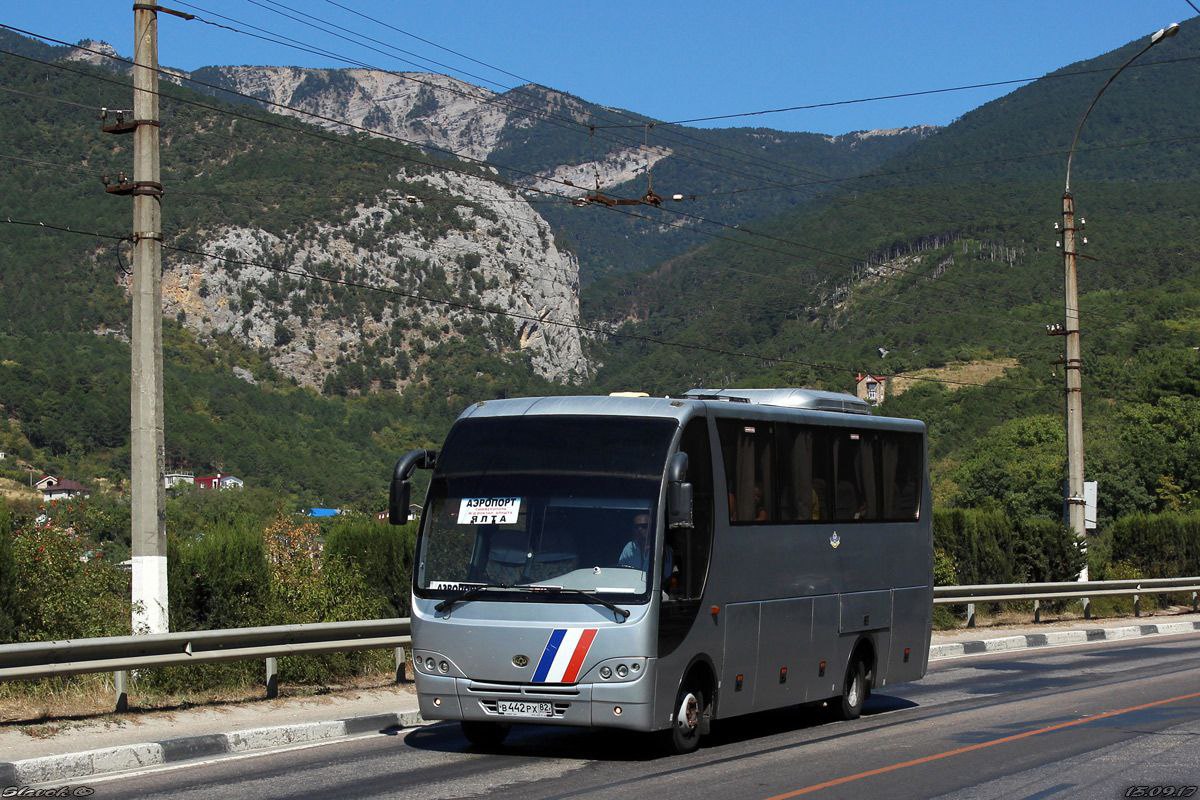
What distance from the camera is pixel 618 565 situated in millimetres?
11953

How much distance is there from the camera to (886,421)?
16500 millimetres

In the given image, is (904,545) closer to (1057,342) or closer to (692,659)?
(692,659)

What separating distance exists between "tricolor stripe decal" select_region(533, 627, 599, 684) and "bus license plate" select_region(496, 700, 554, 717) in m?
0.21

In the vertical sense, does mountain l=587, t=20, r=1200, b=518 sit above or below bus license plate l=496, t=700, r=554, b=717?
above

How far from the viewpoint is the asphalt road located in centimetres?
1053

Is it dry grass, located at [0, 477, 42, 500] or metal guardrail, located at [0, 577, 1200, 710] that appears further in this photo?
dry grass, located at [0, 477, 42, 500]

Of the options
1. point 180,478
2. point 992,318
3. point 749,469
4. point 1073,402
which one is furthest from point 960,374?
point 749,469

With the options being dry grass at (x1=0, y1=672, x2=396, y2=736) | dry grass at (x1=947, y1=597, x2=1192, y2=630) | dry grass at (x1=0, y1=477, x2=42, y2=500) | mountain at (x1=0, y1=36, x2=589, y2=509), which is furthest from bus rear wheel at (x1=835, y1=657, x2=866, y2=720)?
mountain at (x1=0, y1=36, x2=589, y2=509)

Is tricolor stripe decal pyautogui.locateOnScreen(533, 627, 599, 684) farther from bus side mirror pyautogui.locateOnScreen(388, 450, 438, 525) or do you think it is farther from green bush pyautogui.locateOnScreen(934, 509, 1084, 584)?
green bush pyautogui.locateOnScreen(934, 509, 1084, 584)

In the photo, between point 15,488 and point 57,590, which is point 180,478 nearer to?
point 15,488

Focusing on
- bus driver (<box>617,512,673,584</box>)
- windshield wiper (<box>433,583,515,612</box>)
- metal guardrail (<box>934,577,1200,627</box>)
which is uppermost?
bus driver (<box>617,512,673,584</box>)

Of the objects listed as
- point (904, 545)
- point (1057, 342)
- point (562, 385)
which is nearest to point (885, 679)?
point (904, 545)

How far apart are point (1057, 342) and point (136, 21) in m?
114

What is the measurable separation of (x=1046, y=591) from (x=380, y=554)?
16.0m
